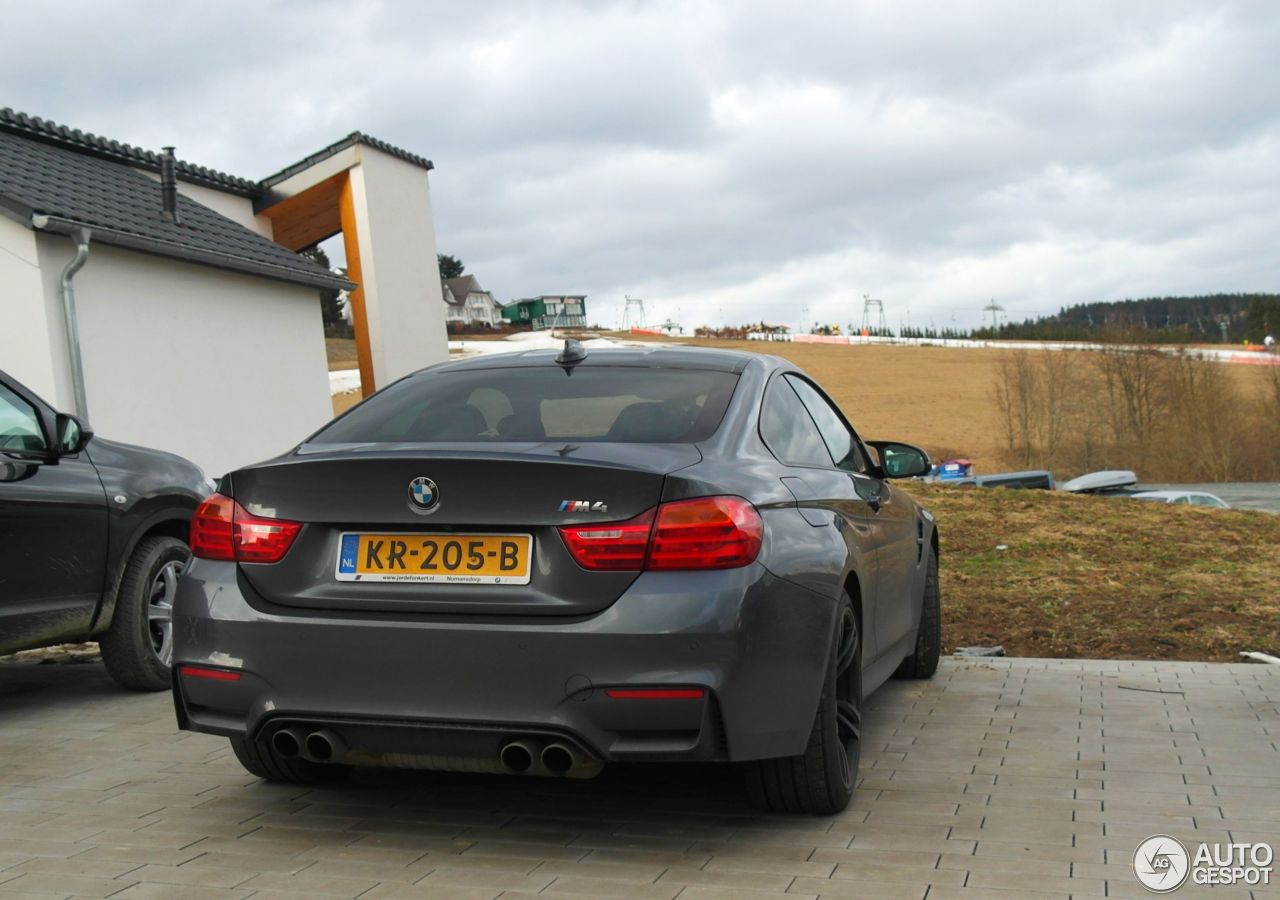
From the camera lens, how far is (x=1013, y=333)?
140 metres

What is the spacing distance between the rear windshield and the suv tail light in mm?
465

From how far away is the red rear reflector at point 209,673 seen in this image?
13.3ft

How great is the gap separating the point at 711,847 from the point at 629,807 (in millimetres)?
559

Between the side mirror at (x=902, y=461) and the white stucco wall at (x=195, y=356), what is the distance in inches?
376

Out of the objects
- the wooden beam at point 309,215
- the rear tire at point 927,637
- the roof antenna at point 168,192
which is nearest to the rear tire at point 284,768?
the rear tire at point 927,637

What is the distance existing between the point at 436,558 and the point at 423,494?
0.19 metres

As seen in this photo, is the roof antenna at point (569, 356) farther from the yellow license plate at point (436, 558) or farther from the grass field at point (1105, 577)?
the grass field at point (1105, 577)

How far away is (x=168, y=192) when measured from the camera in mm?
17750

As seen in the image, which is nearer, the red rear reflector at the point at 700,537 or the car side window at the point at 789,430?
the red rear reflector at the point at 700,537

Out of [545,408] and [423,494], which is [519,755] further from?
[545,408]

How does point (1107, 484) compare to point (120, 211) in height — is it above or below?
below

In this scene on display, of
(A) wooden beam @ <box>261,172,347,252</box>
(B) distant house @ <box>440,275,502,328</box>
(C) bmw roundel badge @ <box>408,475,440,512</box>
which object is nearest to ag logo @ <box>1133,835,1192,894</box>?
(C) bmw roundel badge @ <box>408,475,440,512</box>

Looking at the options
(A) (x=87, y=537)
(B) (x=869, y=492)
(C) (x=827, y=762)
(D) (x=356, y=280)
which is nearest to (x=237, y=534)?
(C) (x=827, y=762)

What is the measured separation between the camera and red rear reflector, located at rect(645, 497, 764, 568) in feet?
12.5
